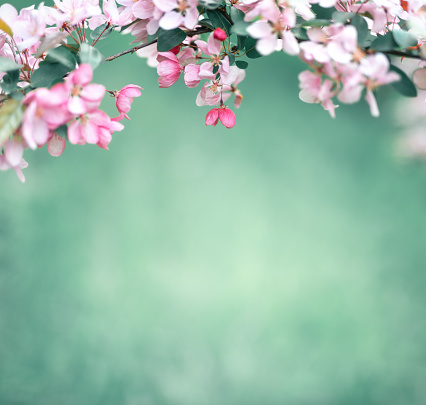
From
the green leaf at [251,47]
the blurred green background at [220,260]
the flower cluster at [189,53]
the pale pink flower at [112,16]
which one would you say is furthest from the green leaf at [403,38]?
the blurred green background at [220,260]

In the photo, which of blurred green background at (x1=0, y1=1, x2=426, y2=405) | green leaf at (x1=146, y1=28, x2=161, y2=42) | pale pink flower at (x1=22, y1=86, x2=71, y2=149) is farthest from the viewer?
blurred green background at (x1=0, y1=1, x2=426, y2=405)

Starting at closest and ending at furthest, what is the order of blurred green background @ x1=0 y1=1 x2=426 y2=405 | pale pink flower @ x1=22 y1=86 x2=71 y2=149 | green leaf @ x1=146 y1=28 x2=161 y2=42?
pale pink flower @ x1=22 y1=86 x2=71 y2=149, green leaf @ x1=146 y1=28 x2=161 y2=42, blurred green background @ x1=0 y1=1 x2=426 y2=405

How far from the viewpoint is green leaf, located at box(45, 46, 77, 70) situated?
0.40 m

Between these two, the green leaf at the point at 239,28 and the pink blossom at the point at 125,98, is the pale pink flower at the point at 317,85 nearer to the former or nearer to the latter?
the green leaf at the point at 239,28

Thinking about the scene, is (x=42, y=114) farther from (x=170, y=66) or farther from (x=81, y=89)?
(x=170, y=66)

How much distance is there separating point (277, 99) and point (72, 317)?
1.73 m

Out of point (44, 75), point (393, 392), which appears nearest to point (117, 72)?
point (44, 75)

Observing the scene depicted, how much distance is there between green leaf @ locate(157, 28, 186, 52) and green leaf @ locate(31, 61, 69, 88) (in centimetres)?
10

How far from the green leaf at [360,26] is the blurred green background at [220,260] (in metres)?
1.98

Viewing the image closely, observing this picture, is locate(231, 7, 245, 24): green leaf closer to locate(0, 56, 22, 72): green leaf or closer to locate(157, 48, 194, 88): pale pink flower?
locate(157, 48, 194, 88): pale pink flower

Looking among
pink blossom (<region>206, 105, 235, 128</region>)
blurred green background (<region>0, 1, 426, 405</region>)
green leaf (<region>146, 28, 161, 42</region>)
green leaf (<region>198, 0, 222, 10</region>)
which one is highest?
green leaf (<region>198, 0, 222, 10</region>)

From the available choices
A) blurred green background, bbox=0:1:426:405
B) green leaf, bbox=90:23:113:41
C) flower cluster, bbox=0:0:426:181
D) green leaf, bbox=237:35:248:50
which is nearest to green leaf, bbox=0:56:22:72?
flower cluster, bbox=0:0:426:181

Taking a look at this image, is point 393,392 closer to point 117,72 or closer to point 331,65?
point 117,72

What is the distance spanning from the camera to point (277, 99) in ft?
8.83
